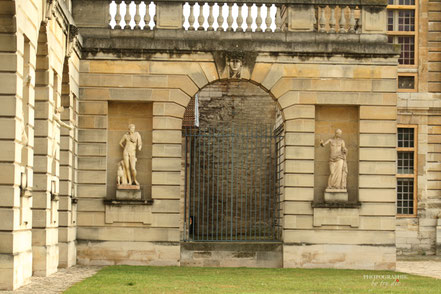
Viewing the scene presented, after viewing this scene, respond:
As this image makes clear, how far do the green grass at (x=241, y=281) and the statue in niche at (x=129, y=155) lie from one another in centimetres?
217

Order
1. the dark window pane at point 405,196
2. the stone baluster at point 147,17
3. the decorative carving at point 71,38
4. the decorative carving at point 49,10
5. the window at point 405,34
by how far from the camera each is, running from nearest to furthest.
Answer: the decorative carving at point 49,10 → the decorative carving at point 71,38 → the stone baluster at point 147,17 → the dark window pane at point 405,196 → the window at point 405,34

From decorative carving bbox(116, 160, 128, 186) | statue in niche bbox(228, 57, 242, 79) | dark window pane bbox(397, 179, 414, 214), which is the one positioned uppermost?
statue in niche bbox(228, 57, 242, 79)

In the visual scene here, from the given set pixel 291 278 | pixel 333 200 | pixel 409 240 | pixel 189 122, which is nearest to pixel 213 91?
pixel 189 122

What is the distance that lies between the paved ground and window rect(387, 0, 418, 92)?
214 inches

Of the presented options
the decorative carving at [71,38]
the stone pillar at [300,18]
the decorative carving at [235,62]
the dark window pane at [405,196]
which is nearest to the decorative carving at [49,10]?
the decorative carving at [71,38]

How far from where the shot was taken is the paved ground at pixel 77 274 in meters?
13.1

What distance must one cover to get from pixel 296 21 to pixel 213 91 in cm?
925

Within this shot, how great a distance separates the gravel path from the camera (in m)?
12.8

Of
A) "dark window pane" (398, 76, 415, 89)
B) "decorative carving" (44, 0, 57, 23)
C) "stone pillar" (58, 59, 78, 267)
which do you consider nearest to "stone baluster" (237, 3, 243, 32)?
"stone pillar" (58, 59, 78, 267)

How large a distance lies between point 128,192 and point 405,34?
11121mm

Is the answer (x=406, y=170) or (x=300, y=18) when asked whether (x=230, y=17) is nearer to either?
(x=300, y=18)

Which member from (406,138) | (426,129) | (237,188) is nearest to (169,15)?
(237,188)

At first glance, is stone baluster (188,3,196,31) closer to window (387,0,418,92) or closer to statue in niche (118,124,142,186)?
statue in niche (118,124,142,186)

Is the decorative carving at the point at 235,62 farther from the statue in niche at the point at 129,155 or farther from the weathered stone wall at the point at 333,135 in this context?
the statue in niche at the point at 129,155
